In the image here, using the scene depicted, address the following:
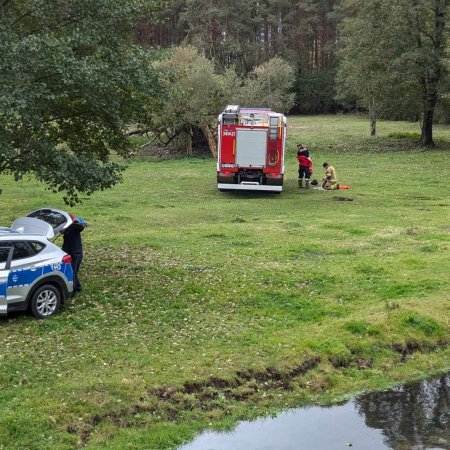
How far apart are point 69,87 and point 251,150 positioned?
56.4 ft

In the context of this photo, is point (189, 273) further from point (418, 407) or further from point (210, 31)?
point (210, 31)

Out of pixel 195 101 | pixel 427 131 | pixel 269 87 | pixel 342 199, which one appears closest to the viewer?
pixel 342 199

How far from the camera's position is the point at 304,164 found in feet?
107

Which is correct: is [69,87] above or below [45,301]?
above

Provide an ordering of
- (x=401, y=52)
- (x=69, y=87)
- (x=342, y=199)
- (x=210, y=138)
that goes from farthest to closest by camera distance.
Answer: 1. (x=210, y=138)
2. (x=401, y=52)
3. (x=342, y=199)
4. (x=69, y=87)

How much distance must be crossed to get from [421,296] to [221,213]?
41.3ft

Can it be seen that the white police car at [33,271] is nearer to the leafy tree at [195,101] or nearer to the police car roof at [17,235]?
the police car roof at [17,235]

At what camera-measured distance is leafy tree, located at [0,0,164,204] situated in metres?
13.1

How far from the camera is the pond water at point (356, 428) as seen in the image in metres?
9.41

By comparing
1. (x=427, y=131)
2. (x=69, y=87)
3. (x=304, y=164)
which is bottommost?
(x=304, y=164)

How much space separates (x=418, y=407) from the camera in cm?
1081

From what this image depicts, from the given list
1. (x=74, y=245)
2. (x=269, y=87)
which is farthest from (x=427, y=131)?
(x=74, y=245)

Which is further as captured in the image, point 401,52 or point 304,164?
point 401,52

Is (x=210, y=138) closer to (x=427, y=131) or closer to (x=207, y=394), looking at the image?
(x=427, y=131)
